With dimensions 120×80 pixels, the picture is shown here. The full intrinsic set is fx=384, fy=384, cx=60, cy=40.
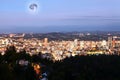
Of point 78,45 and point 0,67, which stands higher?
point 0,67

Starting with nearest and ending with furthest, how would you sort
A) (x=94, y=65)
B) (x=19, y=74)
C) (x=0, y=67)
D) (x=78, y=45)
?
(x=0, y=67), (x=19, y=74), (x=94, y=65), (x=78, y=45)

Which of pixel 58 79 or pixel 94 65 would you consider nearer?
pixel 58 79

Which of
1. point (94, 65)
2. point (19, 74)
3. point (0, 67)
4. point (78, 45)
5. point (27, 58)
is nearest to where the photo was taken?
point (0, 67)

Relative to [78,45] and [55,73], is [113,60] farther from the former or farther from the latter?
[78,45]

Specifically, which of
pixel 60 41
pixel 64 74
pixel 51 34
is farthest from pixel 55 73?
pixel 51 34

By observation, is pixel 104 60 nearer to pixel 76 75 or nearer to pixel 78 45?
pixel 76 75

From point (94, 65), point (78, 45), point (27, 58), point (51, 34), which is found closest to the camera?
point (94, 65)

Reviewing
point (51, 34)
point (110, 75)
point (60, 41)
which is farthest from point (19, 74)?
point (51, 34)

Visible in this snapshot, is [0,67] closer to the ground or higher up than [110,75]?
higher up

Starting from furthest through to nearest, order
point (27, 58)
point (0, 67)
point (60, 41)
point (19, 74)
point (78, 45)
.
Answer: point (60, 41) → point (78, 45) → point (27, 58) → point (19, 74) → point (0, 67)
